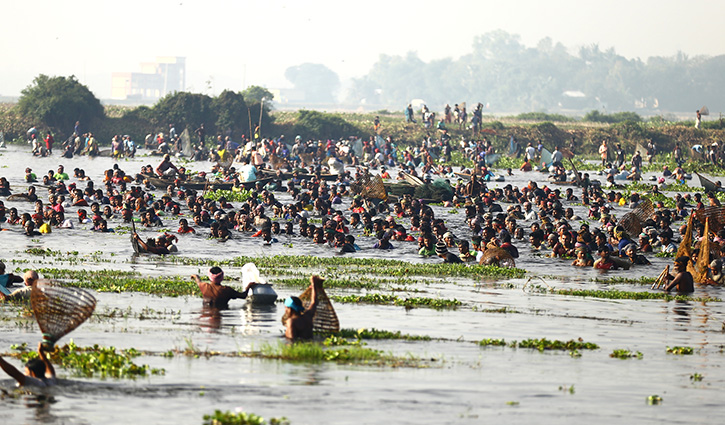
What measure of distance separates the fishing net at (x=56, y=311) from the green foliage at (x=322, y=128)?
72815 millimetres

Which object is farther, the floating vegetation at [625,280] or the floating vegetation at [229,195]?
Answer: the floating vegetation at [229,195]

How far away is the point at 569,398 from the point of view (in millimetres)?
14391

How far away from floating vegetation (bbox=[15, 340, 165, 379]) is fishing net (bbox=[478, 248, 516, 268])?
16.1 meters

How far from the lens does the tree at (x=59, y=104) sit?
85.2m

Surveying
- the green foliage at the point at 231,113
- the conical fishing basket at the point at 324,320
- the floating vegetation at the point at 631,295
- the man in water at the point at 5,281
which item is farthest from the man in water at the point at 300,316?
the green foliage at the point at 231,113

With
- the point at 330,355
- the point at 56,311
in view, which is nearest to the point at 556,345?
the point at 330,355

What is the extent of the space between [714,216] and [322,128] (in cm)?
6075

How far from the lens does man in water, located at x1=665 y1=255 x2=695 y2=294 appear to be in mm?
25484

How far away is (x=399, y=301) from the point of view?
2234cm

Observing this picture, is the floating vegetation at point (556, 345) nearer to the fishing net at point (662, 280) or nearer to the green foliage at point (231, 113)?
the fishing net at point (662, 280)

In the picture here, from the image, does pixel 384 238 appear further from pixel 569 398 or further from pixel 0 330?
pixel 569 398

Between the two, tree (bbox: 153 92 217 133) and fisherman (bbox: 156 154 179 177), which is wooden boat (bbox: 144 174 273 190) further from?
tree (bbox: 153 92 217 133)

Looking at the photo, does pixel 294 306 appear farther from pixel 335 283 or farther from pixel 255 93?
pixel 255 93

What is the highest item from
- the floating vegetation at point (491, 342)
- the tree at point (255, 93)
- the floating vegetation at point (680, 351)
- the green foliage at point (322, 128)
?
the tree at point (255, 93)
